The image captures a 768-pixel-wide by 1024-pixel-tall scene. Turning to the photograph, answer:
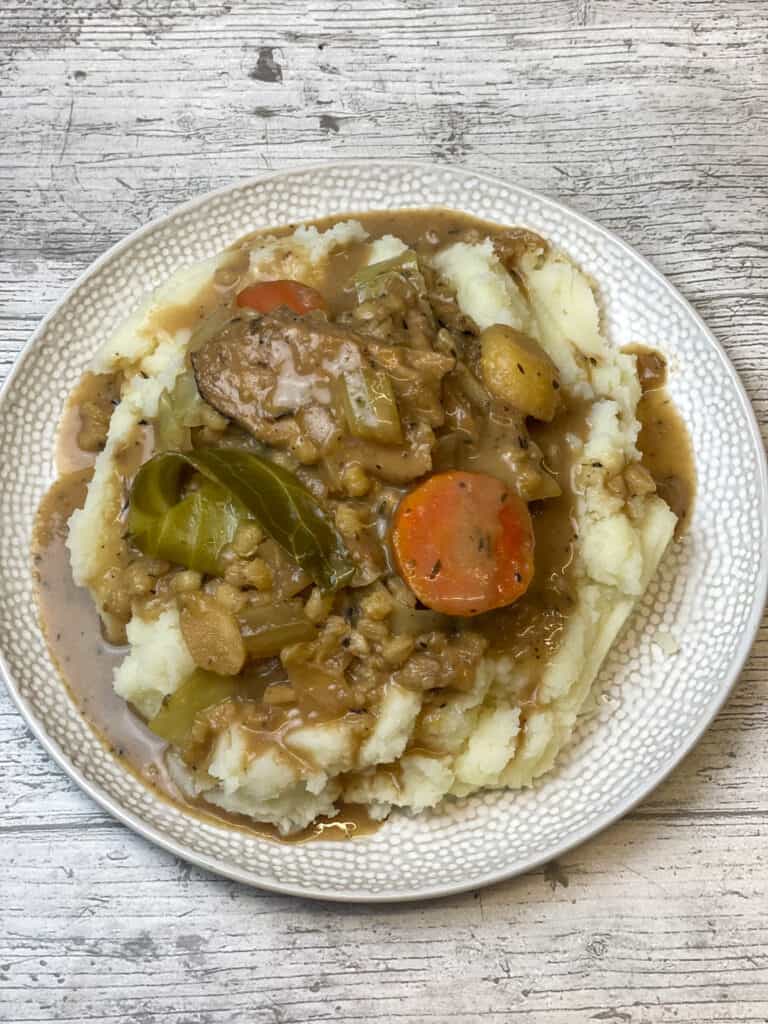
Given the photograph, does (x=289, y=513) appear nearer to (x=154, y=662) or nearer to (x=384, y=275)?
(x=154, y=662)

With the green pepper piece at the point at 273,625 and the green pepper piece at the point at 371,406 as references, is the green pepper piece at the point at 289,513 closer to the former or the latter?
the green pepper piece at the point at 273,625

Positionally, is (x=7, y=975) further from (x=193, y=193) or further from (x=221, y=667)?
(x=193, y=193)

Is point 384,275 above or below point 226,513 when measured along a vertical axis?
above

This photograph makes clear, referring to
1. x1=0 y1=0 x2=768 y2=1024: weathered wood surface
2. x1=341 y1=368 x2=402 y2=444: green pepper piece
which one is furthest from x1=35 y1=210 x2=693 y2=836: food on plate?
x1=0 y1=0 x2=768 y2=1024: weathered wood surface

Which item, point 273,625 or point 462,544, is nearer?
point 462,544

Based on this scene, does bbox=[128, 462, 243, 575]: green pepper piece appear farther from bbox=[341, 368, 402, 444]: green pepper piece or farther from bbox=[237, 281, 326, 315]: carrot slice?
bbox=[237, 281, 326, 315]: carrot slice

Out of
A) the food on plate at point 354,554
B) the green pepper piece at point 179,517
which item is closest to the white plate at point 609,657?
the food on plate at point 354,554

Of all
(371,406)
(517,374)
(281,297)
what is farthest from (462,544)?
(281,297)
